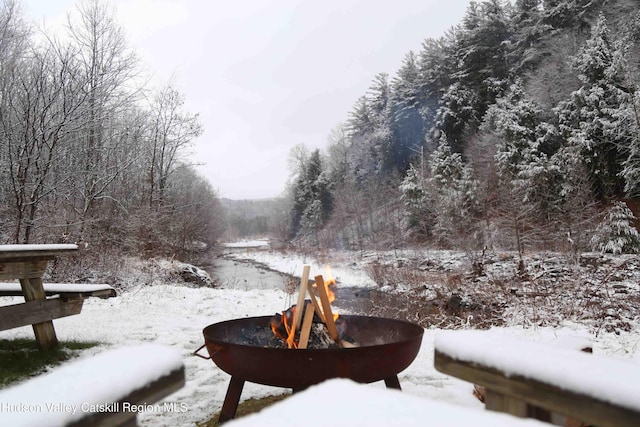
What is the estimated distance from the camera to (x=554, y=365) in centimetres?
116

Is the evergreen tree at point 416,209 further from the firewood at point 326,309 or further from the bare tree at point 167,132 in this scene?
the firewood at point 326,309

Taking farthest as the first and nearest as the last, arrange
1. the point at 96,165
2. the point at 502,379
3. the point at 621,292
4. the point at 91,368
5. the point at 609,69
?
the point at 609,69, the point at 96,165, the point at 621,292, the point at 502,379, the point at 91,368

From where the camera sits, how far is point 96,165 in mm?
12250

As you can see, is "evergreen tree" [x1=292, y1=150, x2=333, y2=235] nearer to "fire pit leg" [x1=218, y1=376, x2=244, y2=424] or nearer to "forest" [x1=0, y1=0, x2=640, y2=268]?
"forest" [x1=0, y1=0, x2=640, y2=268]

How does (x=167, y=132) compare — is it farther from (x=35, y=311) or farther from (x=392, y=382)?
(x=392, y=382)

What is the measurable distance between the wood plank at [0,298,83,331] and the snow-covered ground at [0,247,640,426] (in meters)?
0.53

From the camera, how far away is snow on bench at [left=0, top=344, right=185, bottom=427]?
0.84 metres

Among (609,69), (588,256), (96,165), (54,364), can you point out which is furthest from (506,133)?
(54,364)

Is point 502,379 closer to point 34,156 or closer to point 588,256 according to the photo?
point 34,156

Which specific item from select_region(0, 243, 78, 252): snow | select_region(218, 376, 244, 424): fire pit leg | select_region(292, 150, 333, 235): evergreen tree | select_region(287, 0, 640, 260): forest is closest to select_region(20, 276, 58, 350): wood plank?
select_region(0, 243, 78, 252): snow

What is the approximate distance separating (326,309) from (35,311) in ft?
9.37

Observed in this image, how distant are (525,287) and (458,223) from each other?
344 inches

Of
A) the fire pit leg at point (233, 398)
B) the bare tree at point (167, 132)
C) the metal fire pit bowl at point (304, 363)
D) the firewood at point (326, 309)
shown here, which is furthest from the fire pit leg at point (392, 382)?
the bare tree at point (167, 132)

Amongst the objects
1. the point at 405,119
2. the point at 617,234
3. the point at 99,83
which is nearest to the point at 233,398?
the point at 99,83
